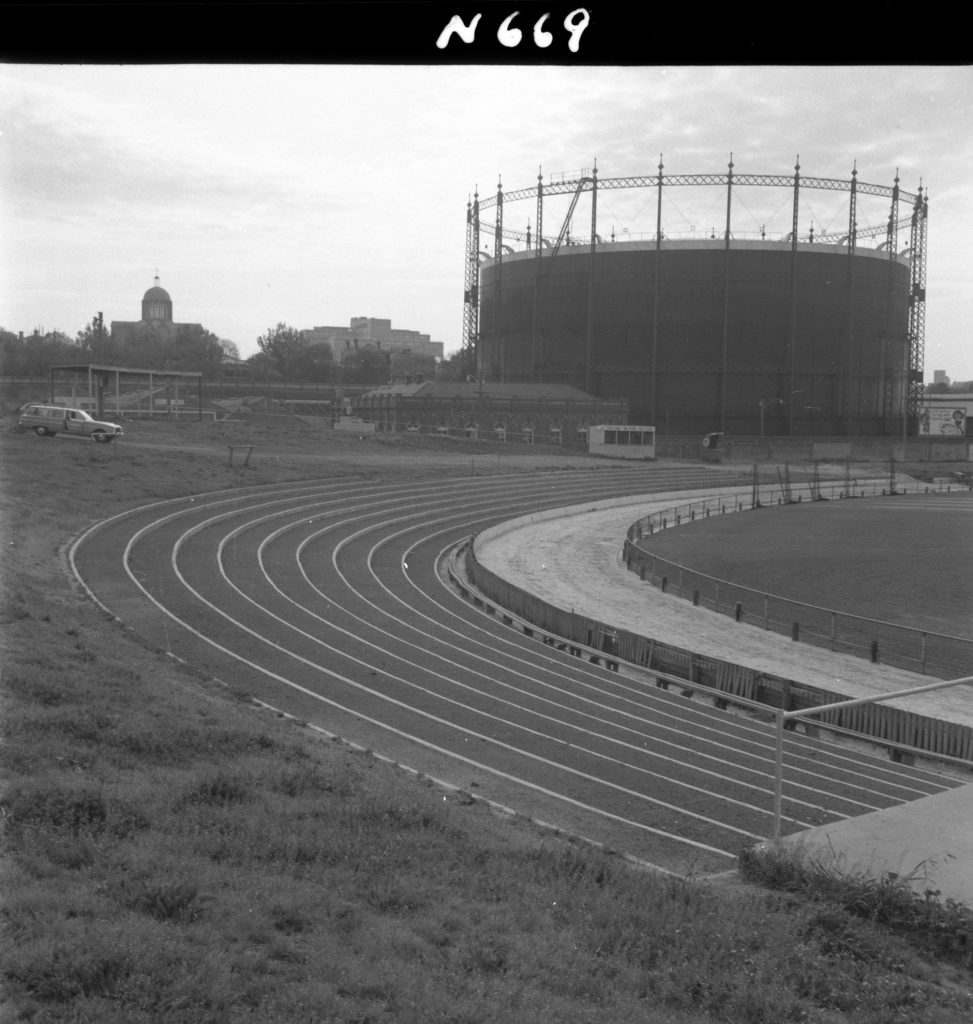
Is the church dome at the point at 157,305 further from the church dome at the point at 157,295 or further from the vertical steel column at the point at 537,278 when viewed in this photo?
the vertical steel column at the point at 537,278

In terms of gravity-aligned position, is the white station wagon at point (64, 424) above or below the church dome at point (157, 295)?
below

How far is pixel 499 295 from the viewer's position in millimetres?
75500

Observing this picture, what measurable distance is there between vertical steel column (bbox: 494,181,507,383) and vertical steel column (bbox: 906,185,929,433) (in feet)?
89.9

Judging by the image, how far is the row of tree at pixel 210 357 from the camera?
188 ft

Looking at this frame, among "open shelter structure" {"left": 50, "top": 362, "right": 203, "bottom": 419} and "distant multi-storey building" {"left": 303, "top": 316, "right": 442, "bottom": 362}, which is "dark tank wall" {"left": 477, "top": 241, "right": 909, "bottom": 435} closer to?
"open shelter structure" {"left": 50, "top": 362, "right": 203, "bottom": 419}

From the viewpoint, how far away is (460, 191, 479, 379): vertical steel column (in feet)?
249

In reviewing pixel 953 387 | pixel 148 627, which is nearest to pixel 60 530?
pixel 148 627

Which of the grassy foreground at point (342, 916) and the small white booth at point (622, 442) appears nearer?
the grassy foreground at point (342, 916)

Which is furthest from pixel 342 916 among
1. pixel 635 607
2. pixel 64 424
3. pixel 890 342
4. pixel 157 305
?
pixel 157 305

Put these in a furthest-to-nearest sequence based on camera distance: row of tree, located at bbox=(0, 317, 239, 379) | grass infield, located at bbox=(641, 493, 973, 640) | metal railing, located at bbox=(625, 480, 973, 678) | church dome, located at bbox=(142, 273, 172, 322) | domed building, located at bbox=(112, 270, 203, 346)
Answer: church dome, located at bbox=(142, 273, 172, 322) < domed building, located at bbox=(112, 270, 203, 346) < row of tree, located at bbox=(0, 317, 239, 379) < grass infield, located at bbox=(641, 493, 973, 640) < metal railing, located at bbox=(625, 480, 973, 678)

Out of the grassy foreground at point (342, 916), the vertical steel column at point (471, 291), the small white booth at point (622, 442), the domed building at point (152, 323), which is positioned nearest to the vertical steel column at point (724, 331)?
the small white booth at point (622, 442)

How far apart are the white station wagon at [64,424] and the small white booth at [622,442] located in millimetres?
28627

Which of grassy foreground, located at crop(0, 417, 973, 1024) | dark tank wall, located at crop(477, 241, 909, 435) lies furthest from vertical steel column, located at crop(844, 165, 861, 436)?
grassy foreground, located at crop(0, 417, 973, 1024)

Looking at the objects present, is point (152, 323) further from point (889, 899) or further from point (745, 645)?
point (889, 899)
